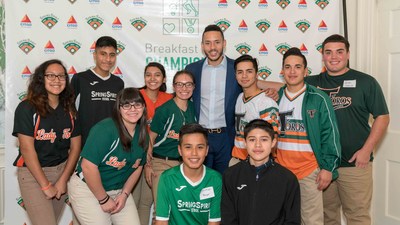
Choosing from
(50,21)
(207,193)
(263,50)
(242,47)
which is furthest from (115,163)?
(263,50)

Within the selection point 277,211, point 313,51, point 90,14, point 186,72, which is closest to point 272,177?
point 277,211

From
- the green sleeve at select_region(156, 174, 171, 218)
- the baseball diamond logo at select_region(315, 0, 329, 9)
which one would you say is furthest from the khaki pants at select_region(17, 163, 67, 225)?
the baseball diamond logo at select_region(315, 0, 329, 9)

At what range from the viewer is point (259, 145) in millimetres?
Answer: 2379

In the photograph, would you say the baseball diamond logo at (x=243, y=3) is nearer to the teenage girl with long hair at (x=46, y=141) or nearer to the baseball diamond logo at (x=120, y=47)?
the baseball diamond logo at (x=120, y=47)

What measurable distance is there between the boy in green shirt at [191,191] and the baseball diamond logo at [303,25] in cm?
213

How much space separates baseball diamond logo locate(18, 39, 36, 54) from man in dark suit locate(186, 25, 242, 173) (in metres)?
1.60

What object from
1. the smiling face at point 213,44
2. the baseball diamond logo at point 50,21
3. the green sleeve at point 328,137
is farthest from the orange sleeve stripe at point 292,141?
the baseball diamond logo at point 50,21

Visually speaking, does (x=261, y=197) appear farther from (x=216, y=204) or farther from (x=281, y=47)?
(x=281, y=47)

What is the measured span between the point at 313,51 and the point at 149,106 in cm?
191

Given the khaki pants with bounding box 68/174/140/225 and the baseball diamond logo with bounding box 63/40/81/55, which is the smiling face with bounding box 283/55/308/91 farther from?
the baseball diamond logo with bounding box 63/40/81/55

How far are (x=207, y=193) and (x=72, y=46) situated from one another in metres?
2.19

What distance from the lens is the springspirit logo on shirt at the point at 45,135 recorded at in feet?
8.54

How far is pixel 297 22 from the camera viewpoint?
407 centimetres

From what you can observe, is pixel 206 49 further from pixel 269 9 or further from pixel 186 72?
pixel 269 9
